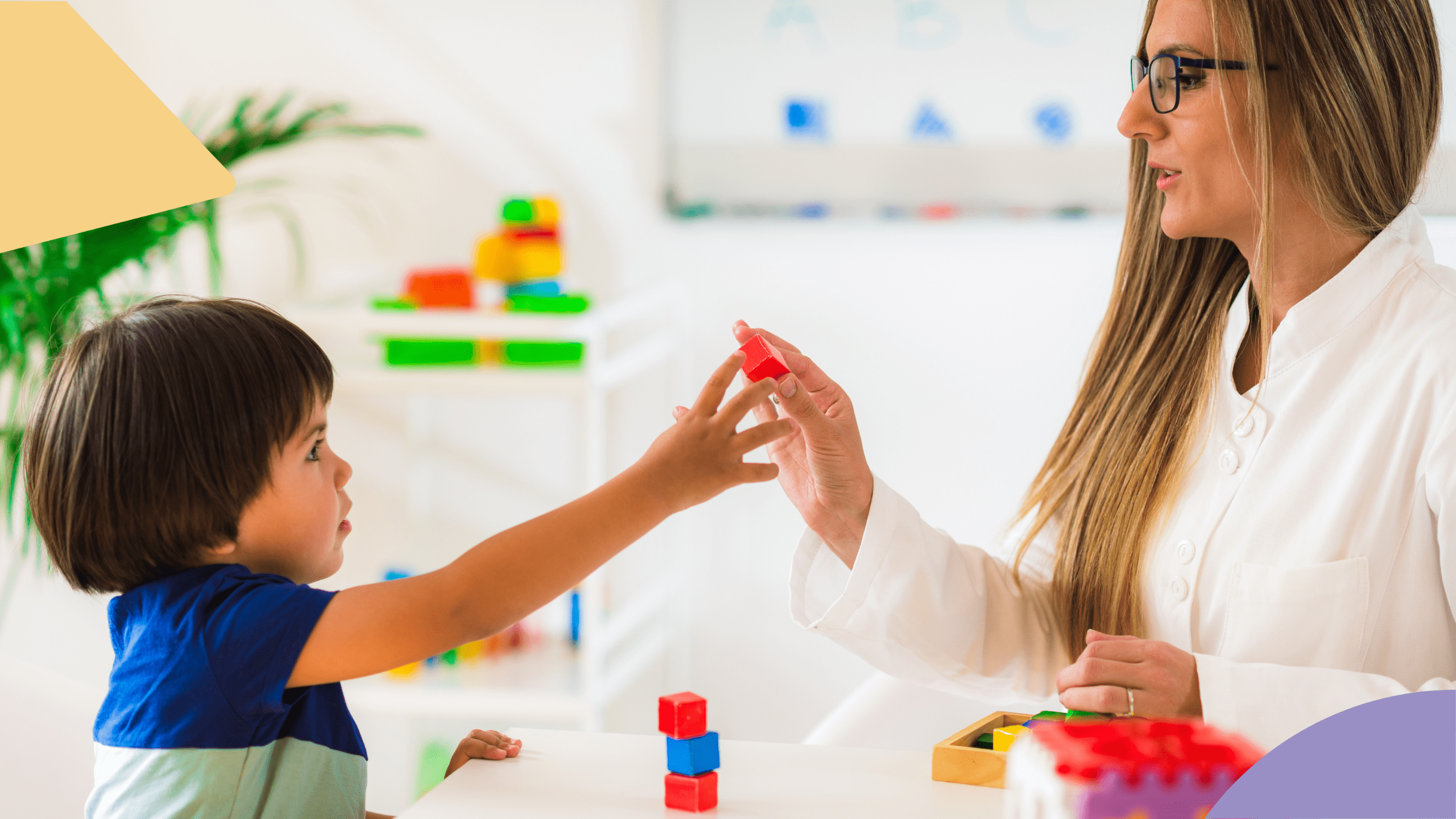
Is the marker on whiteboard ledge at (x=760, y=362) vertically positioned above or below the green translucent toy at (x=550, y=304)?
below

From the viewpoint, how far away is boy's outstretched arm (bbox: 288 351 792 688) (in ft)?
2.65

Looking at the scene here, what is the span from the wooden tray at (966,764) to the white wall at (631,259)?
4.11 feet

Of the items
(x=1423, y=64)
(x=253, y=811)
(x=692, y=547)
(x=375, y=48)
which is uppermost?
(x=375, y=48)

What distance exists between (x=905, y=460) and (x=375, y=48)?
1.23 m

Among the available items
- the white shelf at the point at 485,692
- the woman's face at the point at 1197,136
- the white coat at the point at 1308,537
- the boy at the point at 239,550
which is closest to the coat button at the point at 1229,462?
the white coat at the point at 1308,537

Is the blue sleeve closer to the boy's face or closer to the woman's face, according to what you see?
the boy's face

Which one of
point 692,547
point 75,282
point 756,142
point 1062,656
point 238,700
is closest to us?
point 238,700

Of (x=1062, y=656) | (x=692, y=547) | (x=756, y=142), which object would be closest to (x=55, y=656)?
(x=692, y=547)

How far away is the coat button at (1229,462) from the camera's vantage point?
3.35 feet

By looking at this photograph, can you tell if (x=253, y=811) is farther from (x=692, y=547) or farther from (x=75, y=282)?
(x=692, y=547)

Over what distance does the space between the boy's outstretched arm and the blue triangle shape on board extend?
119 centimetres

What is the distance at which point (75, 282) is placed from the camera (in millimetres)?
1690

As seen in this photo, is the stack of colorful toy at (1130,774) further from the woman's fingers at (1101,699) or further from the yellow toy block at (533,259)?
the yellow toy block at (533,259)

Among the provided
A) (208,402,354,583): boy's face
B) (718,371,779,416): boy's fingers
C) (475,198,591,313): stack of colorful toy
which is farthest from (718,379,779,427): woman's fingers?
(475,198,591,313): stack of colorful toy
